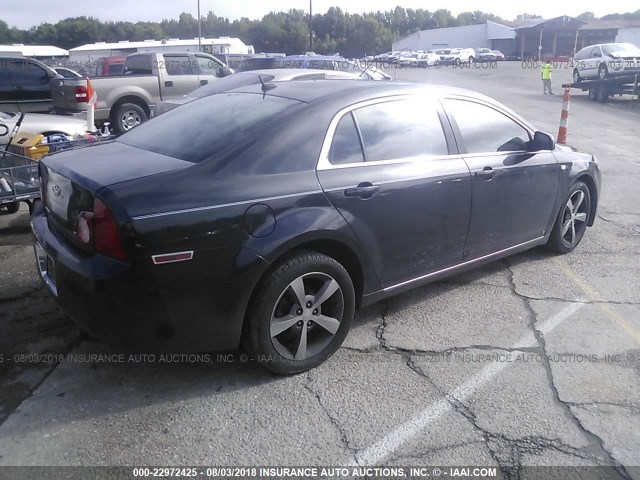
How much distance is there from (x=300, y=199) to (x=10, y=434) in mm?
1864

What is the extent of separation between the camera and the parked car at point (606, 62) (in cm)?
2344

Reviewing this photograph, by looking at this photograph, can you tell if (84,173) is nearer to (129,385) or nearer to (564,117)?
(129,385)

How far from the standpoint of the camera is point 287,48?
87000 millimetres

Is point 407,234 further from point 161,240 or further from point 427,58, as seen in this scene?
point 427,58

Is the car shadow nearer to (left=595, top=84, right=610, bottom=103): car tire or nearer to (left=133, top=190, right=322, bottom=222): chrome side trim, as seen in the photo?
(left=133, top=190, right=322, bottom=222): chrome side trim

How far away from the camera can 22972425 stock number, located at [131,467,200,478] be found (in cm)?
262

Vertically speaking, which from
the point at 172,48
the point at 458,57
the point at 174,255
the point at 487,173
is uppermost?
the point at 172,48

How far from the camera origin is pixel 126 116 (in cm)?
1234

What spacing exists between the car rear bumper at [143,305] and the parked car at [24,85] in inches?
435

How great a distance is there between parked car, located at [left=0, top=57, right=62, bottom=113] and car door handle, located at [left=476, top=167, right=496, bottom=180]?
1108cm

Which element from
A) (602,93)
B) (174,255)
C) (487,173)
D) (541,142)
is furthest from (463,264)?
(602,93)

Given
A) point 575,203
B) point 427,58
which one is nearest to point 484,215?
point 575,203

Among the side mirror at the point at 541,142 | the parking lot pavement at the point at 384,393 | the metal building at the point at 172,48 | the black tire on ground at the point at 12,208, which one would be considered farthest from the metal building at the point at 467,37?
the parking lot pavement at the point at 384,393

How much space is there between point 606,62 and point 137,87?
20.1 metres
